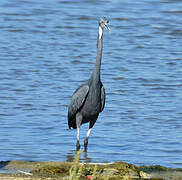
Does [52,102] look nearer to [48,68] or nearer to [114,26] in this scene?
[48,68]

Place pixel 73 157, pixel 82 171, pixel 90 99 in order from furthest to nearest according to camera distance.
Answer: pixel 90 99, pixel 73 157, pixel 82 171

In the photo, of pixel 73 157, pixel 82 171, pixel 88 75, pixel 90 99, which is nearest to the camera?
pixel 82 171

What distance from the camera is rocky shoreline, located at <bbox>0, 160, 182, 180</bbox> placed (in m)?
6.82

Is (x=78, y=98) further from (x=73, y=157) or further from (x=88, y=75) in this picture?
(x=88, y=75)

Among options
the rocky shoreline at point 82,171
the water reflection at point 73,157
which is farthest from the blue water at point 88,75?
the rocky shoreline at point 82,171

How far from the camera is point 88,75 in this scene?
557 inches

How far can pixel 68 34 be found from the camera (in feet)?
60.1

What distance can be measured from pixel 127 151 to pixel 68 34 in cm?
931

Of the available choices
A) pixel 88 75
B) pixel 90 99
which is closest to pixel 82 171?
pixel 90 99

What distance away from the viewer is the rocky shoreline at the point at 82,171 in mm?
6823

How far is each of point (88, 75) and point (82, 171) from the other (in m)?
7.26

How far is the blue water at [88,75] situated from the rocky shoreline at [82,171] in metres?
1.12

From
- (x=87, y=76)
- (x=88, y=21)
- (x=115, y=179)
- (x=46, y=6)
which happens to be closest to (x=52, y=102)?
(x=87, y=76)

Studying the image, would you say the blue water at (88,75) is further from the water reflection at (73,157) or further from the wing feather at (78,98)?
the wing feather at (78,98)
